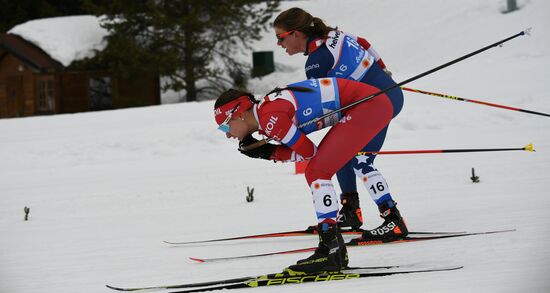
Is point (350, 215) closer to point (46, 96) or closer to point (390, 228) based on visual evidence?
point (390, 228)

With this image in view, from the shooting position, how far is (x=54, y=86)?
98.3 feet

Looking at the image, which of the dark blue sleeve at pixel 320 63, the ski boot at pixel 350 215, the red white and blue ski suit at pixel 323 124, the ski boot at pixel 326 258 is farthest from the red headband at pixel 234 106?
the ski boot at pixel 350 215

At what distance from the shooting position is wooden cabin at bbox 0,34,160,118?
29.8 metres

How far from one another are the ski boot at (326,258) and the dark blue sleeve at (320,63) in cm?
156

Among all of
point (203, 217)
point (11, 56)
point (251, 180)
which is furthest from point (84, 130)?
point (11, 56)

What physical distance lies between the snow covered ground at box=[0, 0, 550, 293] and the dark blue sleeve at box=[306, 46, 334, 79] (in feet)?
4.48

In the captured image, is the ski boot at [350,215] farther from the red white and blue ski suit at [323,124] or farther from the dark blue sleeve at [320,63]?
the red white and blue ski suit at [323,124]

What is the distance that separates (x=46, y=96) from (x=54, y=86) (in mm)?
666

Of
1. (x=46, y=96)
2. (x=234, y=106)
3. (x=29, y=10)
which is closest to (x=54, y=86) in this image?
(x=46, y=96)

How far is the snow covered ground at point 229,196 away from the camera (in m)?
5.17

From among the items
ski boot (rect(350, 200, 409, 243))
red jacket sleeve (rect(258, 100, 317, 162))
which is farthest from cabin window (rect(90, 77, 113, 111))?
red jacket sleeve (rect(258, 100, 317, 162))

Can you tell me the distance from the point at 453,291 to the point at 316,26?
2613 millimetres

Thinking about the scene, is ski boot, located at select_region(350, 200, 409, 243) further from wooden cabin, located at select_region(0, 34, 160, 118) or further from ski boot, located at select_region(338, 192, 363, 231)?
wooden cabin, located at select_region(0, 34, 160, 118)

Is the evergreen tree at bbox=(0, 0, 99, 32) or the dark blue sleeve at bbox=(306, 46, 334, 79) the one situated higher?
the evergreen tree at bbox=(0, 0, 99, 32)
